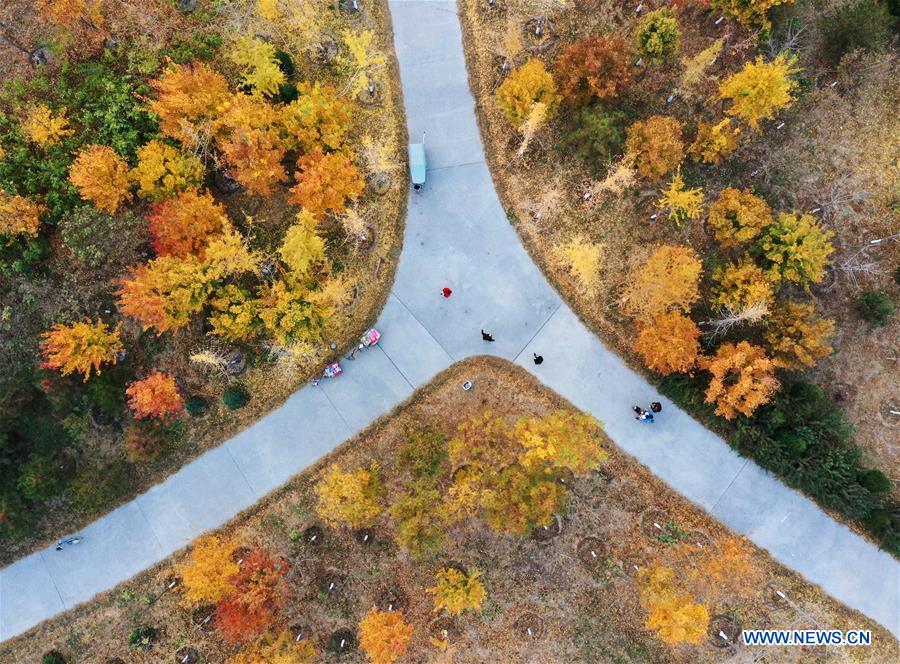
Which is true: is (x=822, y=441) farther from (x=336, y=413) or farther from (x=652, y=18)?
(x=336, y=413)

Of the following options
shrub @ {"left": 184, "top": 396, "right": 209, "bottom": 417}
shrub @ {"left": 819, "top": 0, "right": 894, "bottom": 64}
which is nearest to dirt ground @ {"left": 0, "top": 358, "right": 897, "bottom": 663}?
shrub @ {"left": 184, "top": 396, "right": 209, "bottom": 417}

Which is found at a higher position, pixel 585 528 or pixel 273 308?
pixel 273 308

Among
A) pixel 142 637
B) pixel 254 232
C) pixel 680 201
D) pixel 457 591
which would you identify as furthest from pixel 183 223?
pixel 680 201

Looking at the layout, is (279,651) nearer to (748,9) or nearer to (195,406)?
(195,406)

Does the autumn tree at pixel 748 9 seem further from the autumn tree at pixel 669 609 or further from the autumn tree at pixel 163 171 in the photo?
the autumn tree at pixel 669 609

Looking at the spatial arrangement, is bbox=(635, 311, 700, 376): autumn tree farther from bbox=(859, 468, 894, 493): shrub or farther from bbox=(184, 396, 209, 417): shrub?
bbox=(184, 396, 209, 417): shrub

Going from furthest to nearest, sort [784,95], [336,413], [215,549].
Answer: [336,413] < [215,549] < [784,95]

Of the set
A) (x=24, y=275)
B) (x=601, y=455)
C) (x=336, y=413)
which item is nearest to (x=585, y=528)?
(x=601, y=455)
